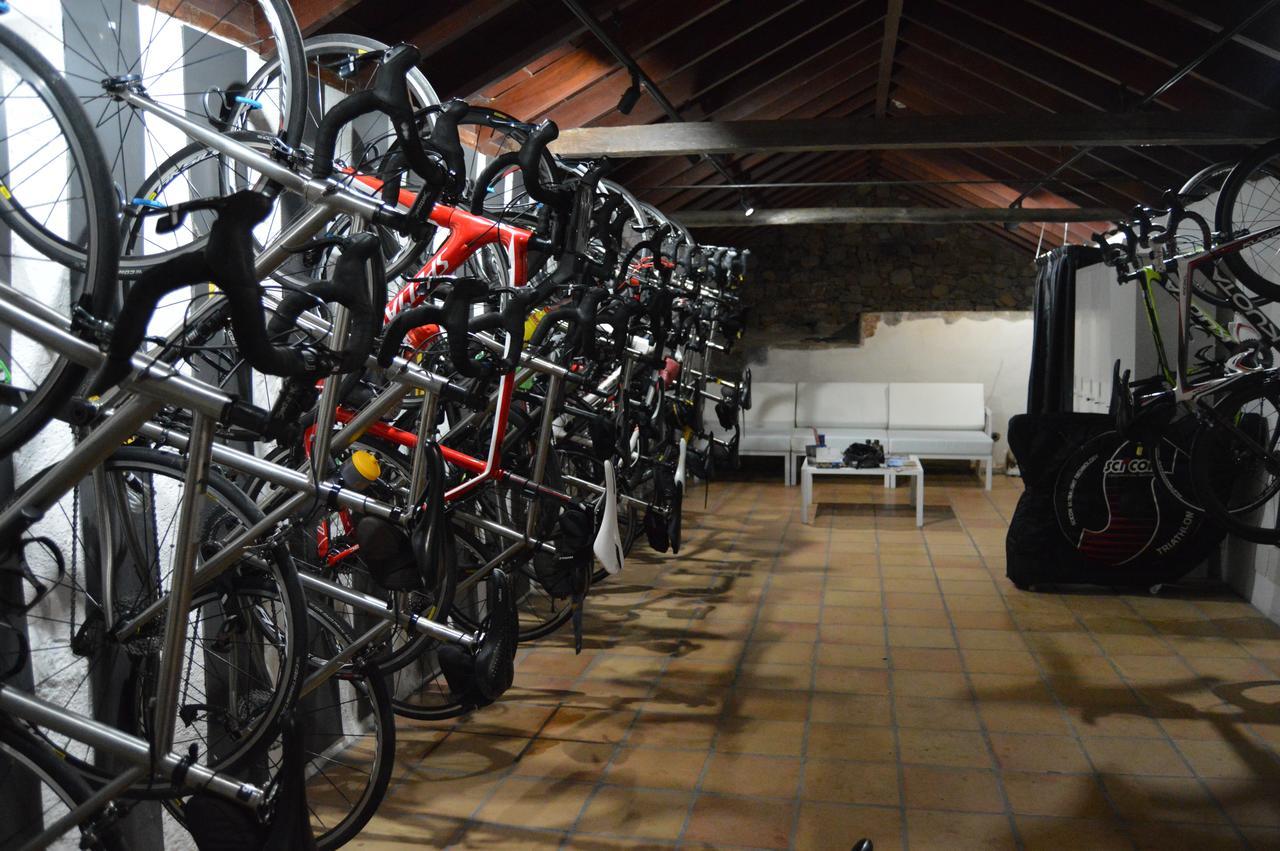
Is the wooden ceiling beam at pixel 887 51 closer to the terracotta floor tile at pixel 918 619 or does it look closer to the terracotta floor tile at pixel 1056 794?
the terracotta floor tile at pixel 918 619

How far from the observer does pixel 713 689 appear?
3.87 meters

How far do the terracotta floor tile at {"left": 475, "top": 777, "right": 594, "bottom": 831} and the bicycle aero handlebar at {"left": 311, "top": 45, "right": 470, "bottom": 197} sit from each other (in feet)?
5.70

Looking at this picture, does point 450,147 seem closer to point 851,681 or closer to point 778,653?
point 851,681

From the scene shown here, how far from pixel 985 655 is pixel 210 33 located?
3635mm

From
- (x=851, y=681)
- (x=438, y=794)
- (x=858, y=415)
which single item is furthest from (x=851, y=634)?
(x=858, y=415)

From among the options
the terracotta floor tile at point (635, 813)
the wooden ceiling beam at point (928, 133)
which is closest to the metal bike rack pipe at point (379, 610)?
the terracotta floor tile at point (635, 813)

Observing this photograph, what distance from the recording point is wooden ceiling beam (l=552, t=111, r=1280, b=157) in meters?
4.81

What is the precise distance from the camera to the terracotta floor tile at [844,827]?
269 cm

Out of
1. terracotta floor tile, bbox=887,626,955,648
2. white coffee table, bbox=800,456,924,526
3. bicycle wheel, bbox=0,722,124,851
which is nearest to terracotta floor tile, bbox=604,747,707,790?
terracotta floor tile, bbox=887,626,955,648

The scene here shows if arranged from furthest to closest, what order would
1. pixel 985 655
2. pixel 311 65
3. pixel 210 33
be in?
pixel 985 655
pixel 311 65
pixel 210 33

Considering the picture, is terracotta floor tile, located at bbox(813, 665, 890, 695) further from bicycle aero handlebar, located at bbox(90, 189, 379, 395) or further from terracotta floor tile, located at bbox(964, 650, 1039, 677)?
bicycle aero handlebar, located at bbox(90, 189, 379, 395)

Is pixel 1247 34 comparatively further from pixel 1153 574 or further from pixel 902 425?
pixel 902 425

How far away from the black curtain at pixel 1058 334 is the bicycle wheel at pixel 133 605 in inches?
222

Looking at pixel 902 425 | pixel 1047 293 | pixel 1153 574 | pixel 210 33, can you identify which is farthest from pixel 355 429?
pixel 902 425
